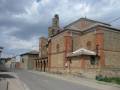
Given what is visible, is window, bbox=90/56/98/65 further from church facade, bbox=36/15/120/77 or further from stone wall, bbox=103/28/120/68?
stone wall, bbox=103/28/120/68

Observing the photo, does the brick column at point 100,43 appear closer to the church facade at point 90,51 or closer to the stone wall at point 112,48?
the church facade at point 90,51

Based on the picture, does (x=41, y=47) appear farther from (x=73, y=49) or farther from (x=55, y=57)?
(x=73, y=49)

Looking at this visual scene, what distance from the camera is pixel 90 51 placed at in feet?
149

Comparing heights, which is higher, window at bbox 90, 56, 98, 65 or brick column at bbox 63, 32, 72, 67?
brick column at bbox 63, 32, 72, 67

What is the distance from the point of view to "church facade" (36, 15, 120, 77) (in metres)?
43.1

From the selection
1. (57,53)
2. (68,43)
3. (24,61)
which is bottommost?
(24,61)

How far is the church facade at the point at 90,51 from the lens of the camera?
4312 centimetres

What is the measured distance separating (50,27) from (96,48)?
1287 inches

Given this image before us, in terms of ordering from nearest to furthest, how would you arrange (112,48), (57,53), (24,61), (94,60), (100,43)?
(100,43) → (94,60) → (112,48) → (57,53) → (24,61)

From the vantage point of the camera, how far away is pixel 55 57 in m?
58.1

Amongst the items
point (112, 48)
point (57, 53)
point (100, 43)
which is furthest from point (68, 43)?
point (112, 48)

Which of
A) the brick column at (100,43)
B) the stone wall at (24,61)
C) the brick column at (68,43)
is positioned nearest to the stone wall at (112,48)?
the brick column at (100,43)

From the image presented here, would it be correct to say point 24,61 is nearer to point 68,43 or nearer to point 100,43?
point 68,43

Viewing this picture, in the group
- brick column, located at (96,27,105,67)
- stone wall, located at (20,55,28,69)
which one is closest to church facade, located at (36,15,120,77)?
brick column, located at (96,27,105,67)
